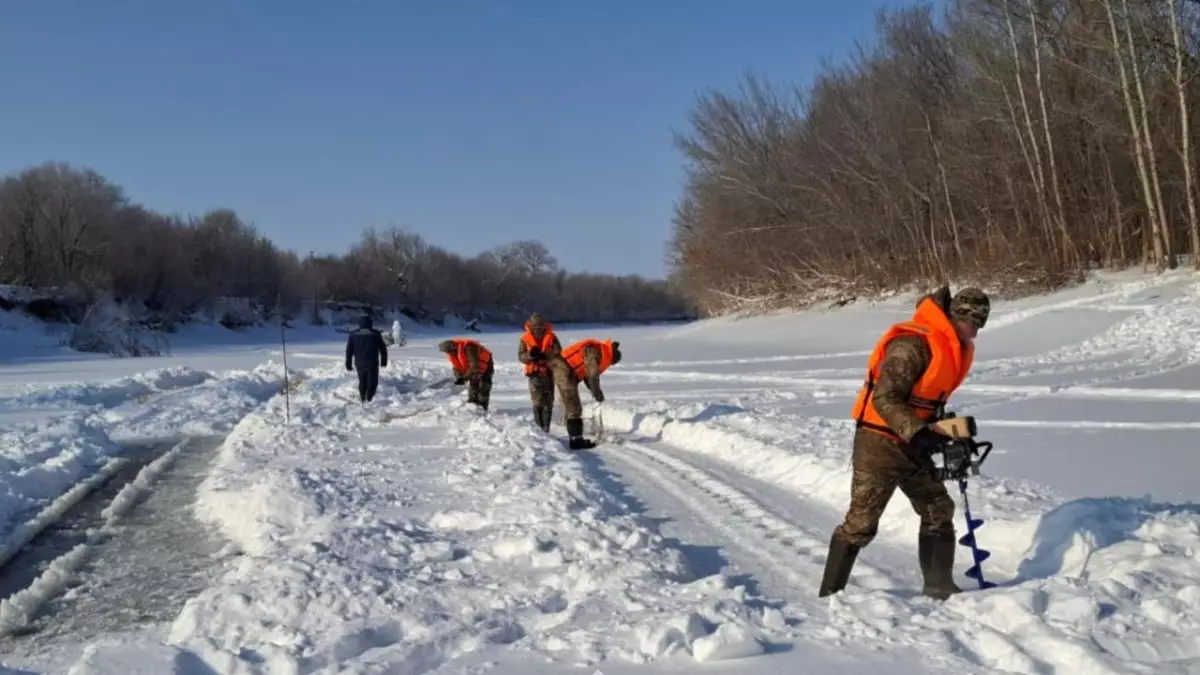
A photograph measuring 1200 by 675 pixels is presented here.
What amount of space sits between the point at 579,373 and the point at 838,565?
757 centimetres

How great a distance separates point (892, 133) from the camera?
1315 inches

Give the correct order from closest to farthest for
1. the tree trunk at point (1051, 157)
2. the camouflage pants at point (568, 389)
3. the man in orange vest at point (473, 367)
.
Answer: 1. the camouflage pants at point (568, 389)
2. the man in orange vest at point (473, 367)
3. the tree trunk at point (1051, 157)

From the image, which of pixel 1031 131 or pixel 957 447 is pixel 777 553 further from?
pixel 1031 131

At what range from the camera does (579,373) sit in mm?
12195

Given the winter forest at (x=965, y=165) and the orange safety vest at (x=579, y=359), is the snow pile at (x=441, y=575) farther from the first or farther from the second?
the winter forest at (x=965, y=165)

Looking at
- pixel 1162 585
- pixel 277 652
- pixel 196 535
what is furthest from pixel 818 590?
pixel 196 535

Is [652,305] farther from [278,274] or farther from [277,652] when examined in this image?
[277,652]

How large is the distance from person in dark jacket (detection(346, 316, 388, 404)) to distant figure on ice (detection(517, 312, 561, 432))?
4.30 m

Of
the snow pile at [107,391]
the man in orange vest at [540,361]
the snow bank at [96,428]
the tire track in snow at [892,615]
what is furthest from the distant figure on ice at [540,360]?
the snow pile at [107,391]

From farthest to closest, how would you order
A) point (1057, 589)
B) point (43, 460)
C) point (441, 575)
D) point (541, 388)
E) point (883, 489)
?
1. point (541, 388)
2. point (43, 460)
3. point (441, 575)
4. point (883, 489)
5. point (1057, 589)

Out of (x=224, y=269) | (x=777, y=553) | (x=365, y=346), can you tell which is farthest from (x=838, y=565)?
(x=224, y=269)

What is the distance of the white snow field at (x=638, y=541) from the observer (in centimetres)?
400

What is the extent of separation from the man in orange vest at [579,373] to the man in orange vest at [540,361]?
0.56 feet

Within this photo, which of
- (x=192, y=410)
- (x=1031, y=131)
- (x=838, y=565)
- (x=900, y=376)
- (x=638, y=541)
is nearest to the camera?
(x=900, y=376)
